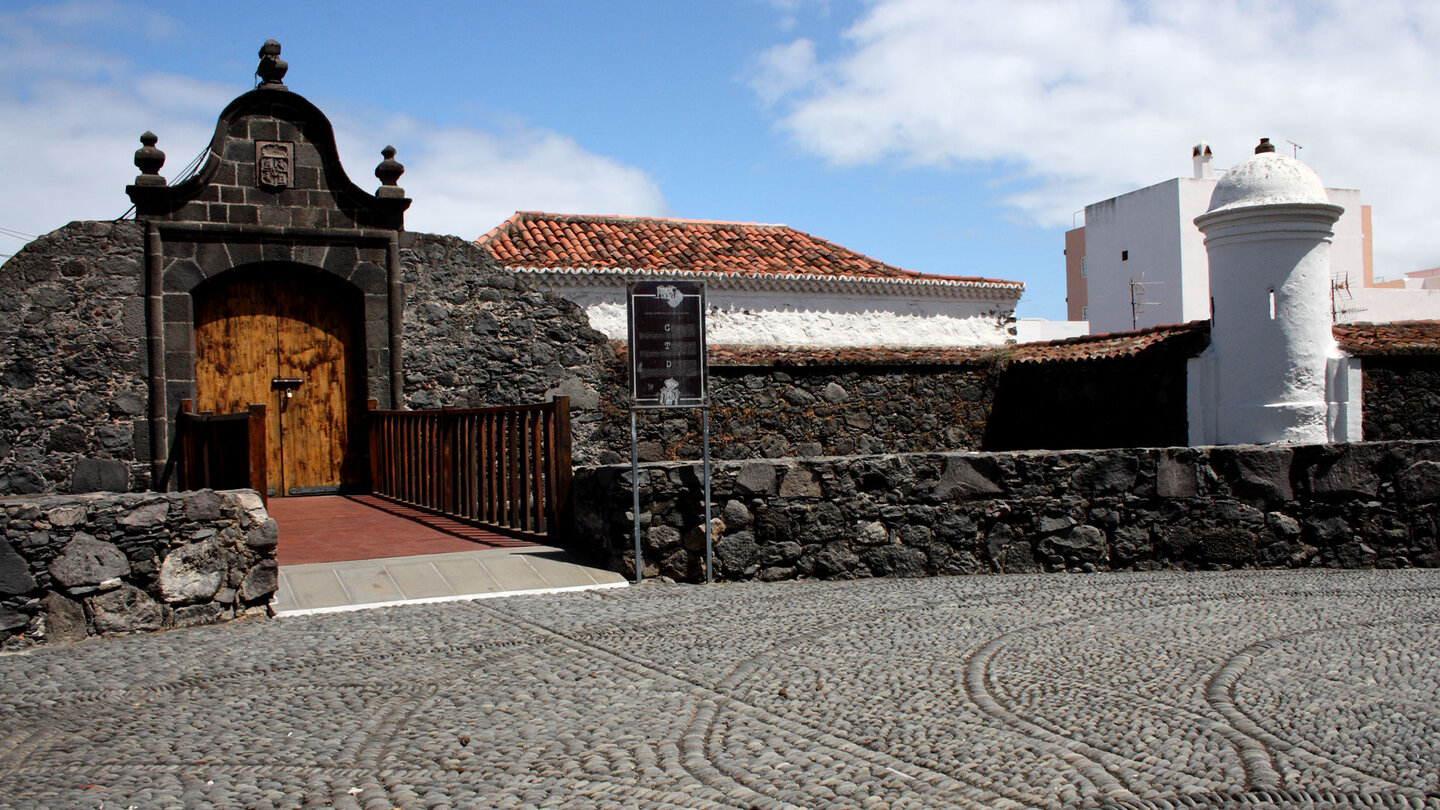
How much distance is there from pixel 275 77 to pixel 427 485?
5113 mm

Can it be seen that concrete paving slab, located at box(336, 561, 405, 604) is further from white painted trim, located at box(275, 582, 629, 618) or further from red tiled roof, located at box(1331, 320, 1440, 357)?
red tiled roof, located at box(1331, 320, 1440, 357)

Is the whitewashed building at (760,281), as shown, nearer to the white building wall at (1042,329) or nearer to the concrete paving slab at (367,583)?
the concrete paving slab at (367,583)

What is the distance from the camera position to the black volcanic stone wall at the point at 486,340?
40.8 feet

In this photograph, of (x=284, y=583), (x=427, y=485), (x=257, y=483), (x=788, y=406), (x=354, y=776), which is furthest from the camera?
(x=788, y=406)

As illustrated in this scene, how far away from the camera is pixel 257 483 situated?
7.36 m

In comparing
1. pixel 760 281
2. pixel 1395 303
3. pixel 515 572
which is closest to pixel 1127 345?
pixel 760 281

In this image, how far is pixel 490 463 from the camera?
8.90m

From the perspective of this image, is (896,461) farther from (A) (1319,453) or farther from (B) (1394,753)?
(B) (1394,753)

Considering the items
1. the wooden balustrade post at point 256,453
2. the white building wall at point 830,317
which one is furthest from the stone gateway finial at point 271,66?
the wooden balustrade post at point 256,453

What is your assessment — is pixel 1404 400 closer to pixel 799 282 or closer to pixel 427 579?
pixel 799 282

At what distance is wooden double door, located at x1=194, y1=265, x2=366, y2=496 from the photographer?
38.1 ft

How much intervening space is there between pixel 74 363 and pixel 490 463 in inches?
196

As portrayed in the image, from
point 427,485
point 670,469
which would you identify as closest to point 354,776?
point 670,469

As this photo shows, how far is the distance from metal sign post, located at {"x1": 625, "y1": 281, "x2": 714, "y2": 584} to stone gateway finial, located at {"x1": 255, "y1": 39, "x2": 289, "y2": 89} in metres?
6.72
